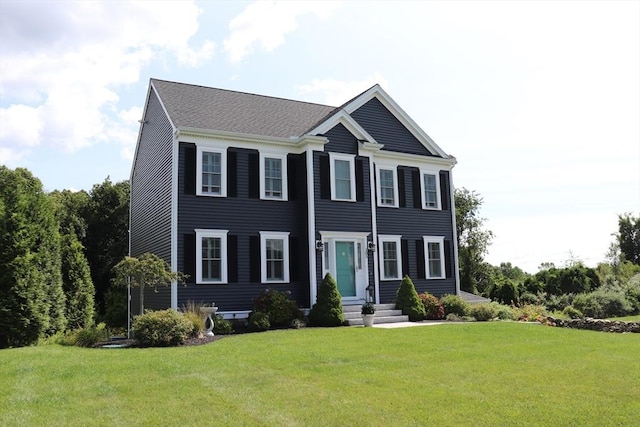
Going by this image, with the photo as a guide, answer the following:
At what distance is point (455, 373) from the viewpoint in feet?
29.0

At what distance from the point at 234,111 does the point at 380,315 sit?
9.23 meters

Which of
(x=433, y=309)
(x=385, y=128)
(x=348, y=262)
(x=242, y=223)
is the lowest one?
(x=433, y=309)

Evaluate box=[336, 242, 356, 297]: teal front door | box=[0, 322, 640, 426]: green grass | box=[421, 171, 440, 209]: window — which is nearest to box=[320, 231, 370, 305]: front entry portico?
box=[336, 242, 356, 297]: teal front door

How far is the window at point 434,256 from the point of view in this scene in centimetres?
2205

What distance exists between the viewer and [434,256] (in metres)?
22.3

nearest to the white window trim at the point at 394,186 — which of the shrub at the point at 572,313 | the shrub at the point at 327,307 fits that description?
the shrub at the point at 327,307

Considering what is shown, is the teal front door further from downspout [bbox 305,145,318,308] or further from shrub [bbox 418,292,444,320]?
shrub [bbox 418,292,444,320]

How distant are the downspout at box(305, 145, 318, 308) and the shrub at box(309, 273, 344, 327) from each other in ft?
2.91

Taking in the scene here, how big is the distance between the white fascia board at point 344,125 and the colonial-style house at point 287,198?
0.13 ft

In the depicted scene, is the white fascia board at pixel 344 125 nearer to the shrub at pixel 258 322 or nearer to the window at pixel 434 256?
the window at pixel 434 256

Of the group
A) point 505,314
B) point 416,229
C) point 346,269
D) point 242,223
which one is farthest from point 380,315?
point 242,223

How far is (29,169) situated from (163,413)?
23.2 m

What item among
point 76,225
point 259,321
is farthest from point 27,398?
point 76,225

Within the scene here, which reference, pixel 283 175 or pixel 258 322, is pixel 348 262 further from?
pixel 258 322
